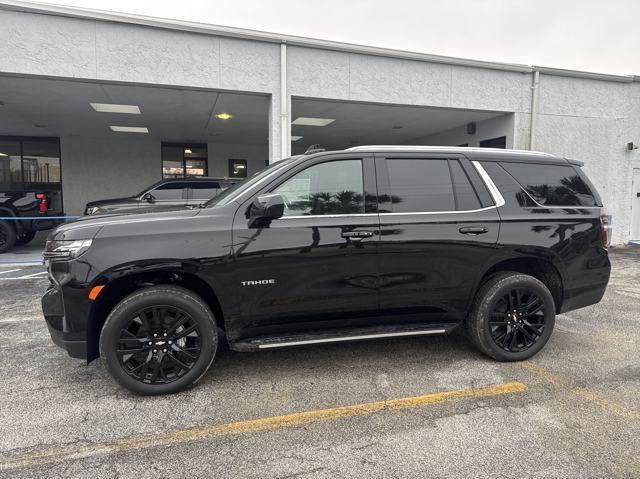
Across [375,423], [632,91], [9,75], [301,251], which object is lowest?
[375,423]

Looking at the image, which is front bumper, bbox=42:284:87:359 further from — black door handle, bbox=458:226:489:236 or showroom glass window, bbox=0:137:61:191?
showroom glass window, bbox=0:137:61:191

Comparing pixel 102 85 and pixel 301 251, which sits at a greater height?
pixel 102 85

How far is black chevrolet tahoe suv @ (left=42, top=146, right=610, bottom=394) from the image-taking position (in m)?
2.98

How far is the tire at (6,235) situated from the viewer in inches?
382

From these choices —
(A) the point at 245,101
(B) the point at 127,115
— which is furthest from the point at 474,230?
(B) the point at 127,115

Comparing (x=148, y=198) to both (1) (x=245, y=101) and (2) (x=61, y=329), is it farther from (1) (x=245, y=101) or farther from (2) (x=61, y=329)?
(2) (x=61, y=329)

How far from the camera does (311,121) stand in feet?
39.4

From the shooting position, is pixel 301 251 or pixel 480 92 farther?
pixel 480 92

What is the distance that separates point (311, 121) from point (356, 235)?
30.9 ft

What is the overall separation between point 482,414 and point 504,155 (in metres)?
2.35

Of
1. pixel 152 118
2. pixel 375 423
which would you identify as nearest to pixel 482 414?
pixel 375 423

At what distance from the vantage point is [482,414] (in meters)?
2.82

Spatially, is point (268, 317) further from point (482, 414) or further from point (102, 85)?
point (102, 85)

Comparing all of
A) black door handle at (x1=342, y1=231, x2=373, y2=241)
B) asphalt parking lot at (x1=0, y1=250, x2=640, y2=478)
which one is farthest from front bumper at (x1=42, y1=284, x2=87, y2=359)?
black door handle at (x1=342, y1=231, x2=373, y2=241)
